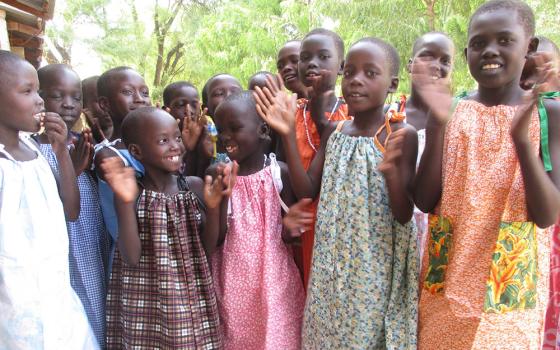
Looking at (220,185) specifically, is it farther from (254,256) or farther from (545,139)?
(545,139)

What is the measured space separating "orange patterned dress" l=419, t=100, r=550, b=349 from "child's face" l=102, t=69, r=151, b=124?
66.6 inches

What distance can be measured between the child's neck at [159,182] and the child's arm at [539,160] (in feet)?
4.68

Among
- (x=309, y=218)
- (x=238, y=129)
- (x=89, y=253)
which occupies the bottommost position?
(x=89, y=253)

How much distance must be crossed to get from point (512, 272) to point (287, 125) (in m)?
1.02

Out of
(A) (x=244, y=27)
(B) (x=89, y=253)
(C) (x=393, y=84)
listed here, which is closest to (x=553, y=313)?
(C) (x=393, y=84)

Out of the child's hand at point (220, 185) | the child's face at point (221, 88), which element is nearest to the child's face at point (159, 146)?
the child's hand at point (220, 185)

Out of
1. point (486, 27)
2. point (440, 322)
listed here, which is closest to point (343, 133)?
point (486, 27)

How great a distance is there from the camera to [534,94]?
1402 mm

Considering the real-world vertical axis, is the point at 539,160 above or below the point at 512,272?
above

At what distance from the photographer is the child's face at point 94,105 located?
9.49 feet

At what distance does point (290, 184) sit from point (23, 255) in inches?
45.0

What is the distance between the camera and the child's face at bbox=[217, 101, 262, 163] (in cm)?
225

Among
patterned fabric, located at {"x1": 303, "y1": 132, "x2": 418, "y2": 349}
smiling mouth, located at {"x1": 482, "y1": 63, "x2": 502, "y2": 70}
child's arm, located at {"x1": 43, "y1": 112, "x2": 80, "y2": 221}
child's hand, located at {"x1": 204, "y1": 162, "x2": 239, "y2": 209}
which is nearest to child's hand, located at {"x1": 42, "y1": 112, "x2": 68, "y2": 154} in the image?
child's arm, located at {"x1": 43, "y1": 112, "x2": 80, "y2": 221}

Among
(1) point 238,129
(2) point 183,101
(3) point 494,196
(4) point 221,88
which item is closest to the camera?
(3) point 494,196
